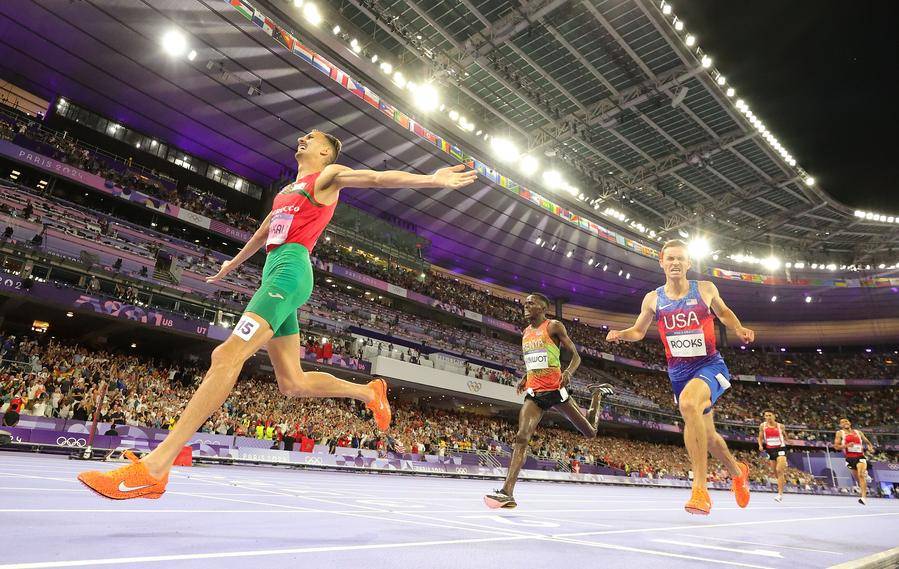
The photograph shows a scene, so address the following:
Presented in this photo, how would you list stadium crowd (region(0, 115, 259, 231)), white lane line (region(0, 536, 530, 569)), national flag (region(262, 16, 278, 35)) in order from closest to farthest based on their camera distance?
white lane line (region(0, 536, 530, 569)) → national flag (region(262, 16, 278, 35)) → stadium crowd (region(0, 115, 259, 231))

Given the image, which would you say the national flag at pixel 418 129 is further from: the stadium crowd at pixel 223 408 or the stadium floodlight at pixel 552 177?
the stadium crowd at pixel 223 408

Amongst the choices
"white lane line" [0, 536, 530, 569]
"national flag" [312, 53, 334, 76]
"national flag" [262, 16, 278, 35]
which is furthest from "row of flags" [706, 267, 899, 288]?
"white lane line" [0, 536, 530, 569]

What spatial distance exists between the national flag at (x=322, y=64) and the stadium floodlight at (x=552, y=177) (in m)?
15.1

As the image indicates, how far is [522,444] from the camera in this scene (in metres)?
5.55

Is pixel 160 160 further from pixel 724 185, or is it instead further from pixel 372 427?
pixel 724 185

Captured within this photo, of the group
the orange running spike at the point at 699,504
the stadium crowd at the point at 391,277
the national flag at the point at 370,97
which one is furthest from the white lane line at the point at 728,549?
the stadium crowd at the point at 391,277

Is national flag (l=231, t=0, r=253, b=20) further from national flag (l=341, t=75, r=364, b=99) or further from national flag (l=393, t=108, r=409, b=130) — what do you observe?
national flag (l=393, t=108, r=409, b=130)

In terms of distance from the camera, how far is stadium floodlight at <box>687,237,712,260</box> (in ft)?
121

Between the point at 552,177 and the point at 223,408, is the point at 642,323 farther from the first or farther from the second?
the point at 552,177

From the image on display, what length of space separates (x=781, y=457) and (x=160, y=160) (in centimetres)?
3088

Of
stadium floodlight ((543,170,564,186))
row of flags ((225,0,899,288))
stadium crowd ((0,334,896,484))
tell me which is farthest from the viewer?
stadium floodlight ((543,170,564,186))

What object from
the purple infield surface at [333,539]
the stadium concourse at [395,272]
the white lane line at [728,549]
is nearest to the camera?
the purple infield surface at [333,539]

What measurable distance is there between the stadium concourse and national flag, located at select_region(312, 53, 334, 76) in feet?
0.38

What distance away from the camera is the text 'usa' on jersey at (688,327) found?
4.96 m
